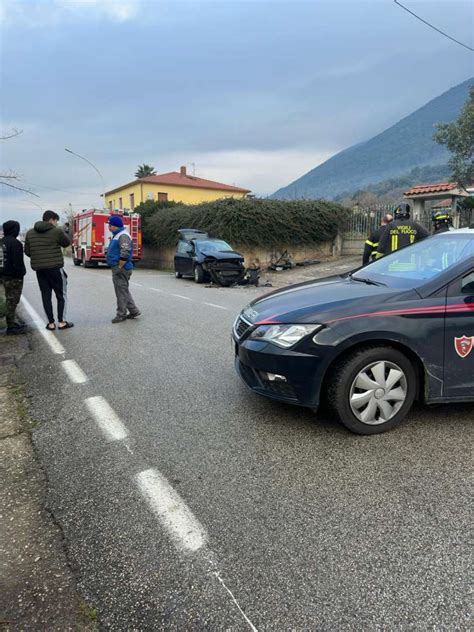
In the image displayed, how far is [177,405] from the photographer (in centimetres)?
407

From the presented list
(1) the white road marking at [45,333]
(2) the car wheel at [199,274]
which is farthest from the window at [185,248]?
(1) the white road marking at [45,333]

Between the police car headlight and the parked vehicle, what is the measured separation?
36.6 feet

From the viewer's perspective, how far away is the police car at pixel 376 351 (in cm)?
321

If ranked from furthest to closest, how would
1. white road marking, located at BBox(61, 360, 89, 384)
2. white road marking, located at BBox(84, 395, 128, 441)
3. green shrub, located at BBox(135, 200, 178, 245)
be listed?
green shrub, located at BBox(135, 200, 178, 245)
white road marking, located at BBox(61, 360, 89, 384)
white road marking, located at BBox(84, 395, 128, 441)

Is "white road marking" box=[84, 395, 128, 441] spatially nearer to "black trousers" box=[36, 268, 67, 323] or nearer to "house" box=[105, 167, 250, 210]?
"black trousers" box=[36, 268, 67, 323]

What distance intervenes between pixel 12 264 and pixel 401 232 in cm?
621

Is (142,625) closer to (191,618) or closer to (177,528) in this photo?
(191,618)

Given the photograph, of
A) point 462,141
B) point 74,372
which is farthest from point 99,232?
point 462,141

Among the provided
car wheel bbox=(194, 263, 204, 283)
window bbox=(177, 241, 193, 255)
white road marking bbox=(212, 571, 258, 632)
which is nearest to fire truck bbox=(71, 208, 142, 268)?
window bbox=(177, 241, 193, 255)

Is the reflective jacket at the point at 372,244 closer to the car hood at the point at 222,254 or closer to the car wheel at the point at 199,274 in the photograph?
the car hood at the point at 222,254

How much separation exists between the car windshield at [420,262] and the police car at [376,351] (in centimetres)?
12

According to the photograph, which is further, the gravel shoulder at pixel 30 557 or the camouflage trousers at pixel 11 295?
the camouflage trousers at pixel 11 295

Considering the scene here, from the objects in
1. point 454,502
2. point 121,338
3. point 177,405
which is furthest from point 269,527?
point 121,338

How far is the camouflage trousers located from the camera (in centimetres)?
692
